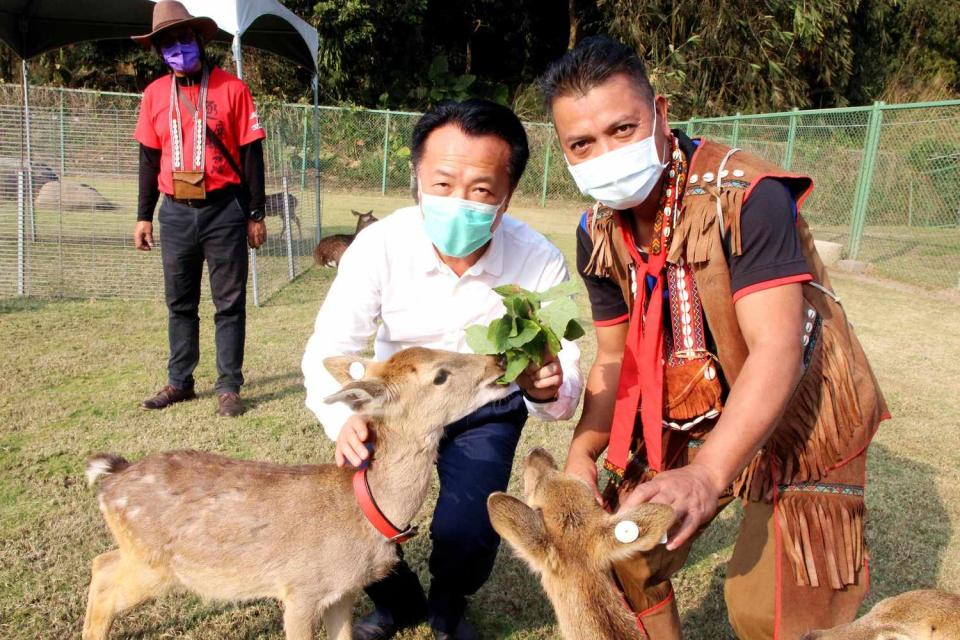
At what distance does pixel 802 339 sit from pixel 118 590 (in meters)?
2.91

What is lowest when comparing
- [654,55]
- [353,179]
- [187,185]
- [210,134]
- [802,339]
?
[802,339]

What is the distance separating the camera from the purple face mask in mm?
6059

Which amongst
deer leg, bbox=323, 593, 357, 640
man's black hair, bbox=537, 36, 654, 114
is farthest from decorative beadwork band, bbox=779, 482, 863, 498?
deer leg, bbox=323, 593, 357, 640

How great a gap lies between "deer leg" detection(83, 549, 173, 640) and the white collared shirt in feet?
3.11

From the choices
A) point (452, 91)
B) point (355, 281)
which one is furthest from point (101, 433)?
point (452, 91)

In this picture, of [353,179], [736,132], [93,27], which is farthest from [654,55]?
[93,27]

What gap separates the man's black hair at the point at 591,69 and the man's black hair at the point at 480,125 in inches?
23.1

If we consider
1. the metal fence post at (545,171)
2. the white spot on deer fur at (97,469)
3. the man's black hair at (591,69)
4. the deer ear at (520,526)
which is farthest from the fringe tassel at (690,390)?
the metal fence post at (545,171)

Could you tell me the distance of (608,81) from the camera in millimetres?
2539

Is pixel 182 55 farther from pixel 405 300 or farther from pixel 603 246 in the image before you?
pixel 603 246

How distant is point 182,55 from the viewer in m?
6.09

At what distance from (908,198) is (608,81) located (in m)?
Answer: 15.0

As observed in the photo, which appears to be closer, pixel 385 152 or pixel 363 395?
pixel 363 395

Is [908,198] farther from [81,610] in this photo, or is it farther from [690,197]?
[81,610]
